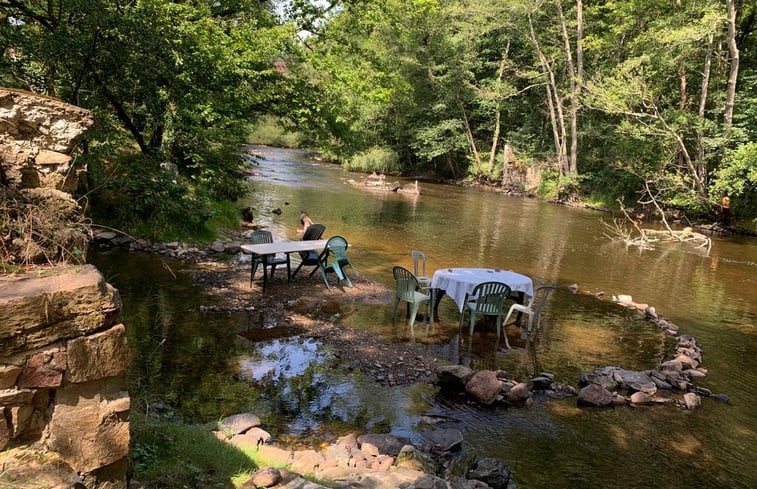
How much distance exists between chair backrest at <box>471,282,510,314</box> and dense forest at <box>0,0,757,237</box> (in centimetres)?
505

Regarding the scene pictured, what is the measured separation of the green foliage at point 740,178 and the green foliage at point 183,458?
805 inches

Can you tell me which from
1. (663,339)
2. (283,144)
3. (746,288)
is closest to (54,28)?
(663,339)

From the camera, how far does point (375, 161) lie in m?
37.5

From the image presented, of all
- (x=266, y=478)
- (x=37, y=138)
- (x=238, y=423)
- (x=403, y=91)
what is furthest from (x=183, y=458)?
(x=403, y=91)

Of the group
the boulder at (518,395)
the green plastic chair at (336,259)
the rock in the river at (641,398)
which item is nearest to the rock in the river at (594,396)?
the rock in the river at (641,398)

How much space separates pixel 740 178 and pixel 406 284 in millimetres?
17706

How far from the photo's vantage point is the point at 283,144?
5734 cm

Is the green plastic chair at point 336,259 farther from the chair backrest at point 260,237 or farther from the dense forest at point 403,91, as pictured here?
the dense forest at point 403,91

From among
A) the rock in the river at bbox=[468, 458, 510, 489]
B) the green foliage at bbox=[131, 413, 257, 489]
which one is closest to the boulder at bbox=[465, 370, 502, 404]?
the rock in the river at bbox=[468, 458, 510, 489]

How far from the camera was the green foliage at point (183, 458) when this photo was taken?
2941mm

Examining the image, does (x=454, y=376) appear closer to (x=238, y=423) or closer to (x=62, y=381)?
(x=238, y=423)

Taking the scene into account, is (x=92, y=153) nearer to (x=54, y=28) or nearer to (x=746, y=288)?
(x=54, y=28)

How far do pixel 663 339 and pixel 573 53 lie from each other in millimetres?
27022

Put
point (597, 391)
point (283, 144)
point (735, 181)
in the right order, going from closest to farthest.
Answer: point (597, 391)
point (735, 181)
point (283, 144)
